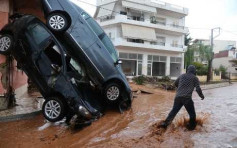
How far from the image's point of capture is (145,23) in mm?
32312

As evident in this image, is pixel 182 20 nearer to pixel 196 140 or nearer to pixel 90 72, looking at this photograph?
pixel 90 72

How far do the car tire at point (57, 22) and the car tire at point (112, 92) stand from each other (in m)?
2.31

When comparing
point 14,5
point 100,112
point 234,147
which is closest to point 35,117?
point 100,112

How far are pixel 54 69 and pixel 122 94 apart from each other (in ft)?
8.82

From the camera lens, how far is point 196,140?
19.6 ft

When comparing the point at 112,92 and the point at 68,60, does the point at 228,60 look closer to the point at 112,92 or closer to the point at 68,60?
the point at 112,92

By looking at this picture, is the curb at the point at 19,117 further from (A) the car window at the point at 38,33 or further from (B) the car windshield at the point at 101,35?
(B) the car windshield at the point at 101,35

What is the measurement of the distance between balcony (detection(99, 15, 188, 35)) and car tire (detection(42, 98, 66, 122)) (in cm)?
2420

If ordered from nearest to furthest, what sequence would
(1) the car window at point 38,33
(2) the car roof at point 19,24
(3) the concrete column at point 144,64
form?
1. (2) the car roof at point 19,24
2. (1) the car window at point 38,33
3. (3) the concrete column at point 144,64

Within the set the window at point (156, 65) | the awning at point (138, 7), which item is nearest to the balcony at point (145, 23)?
the awning at point (138, 7)

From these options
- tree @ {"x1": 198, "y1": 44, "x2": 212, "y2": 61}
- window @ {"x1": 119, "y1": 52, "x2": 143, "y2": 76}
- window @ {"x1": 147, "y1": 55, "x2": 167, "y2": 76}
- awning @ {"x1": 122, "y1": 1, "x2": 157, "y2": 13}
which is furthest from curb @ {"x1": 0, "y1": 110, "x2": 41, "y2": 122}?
tree @ {"x1": 198, "y1": 44, "x2": 212, "y2": 61}

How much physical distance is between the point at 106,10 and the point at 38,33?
25856 mm

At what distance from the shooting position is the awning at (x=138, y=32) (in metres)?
30.5

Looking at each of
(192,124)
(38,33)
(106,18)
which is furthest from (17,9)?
(106,18)
